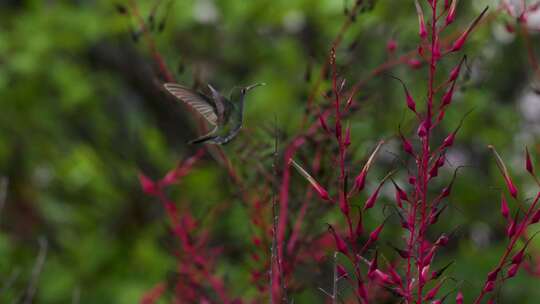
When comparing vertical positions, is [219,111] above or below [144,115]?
above

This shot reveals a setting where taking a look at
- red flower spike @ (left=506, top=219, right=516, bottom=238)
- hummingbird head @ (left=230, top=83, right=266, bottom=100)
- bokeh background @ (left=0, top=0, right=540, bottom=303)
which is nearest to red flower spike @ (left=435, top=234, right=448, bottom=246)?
red flower spike @ (left=506, top=219, right=516, bottom=238)

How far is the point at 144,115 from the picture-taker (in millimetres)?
5605

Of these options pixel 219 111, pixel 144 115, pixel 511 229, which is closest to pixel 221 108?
pixel 219 111

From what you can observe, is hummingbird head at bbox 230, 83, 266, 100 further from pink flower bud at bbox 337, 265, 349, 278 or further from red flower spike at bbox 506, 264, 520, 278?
red flower spike at bbox 506, 264, 520, 278

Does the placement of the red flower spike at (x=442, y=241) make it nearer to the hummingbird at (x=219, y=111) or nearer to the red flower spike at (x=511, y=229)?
the red flower spike at (x=511, y=229)

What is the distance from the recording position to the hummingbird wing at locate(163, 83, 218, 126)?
1.59 m

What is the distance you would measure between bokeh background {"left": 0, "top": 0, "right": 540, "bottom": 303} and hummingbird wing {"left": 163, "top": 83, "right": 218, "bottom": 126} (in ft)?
7.74

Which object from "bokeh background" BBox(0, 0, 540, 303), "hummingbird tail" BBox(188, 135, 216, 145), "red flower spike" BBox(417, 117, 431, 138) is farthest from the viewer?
"bokeh background" BBox(0, 0, 540, 303)

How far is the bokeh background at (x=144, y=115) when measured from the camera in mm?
4625

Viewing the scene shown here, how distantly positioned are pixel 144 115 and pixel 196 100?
4016 mm

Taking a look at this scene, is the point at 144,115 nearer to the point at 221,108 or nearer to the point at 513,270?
the point at 221,108

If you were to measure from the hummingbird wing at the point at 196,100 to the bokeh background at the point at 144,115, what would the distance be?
92.8 inches

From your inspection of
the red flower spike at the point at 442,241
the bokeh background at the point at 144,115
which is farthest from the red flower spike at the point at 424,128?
the bokeh background at the point at 144,115

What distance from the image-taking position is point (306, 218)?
2.14m
